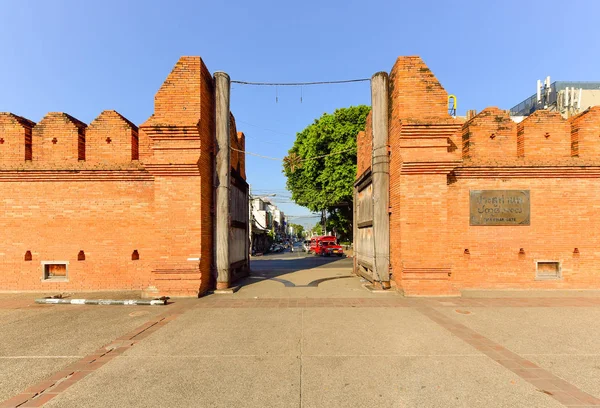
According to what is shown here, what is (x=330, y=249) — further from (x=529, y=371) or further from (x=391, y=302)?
(x=529, y=371)

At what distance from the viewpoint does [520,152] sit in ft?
29.5

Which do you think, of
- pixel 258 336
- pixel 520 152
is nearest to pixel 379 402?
pixel 258 336

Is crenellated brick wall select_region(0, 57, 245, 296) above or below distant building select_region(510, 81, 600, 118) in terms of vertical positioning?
below

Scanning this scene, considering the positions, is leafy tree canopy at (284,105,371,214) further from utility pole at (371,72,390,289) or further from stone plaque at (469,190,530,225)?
stone plaque at (469,190,530,225)

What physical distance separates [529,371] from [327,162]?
22731 mm

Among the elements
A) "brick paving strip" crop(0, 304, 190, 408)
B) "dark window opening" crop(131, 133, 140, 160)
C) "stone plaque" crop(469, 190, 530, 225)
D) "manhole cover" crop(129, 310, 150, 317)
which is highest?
"dark window opening" crop(131, 133, 140, 160)

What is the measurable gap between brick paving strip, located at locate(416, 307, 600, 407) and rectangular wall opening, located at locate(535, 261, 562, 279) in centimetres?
526

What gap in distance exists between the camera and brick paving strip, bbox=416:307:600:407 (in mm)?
3303

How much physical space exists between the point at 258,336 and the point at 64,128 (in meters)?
9.09

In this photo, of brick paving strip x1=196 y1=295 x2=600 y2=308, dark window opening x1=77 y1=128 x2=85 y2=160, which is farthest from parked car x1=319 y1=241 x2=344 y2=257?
dark window opening x1=77 y1=128 x2=85 y2=160

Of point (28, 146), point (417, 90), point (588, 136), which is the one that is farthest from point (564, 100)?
point (28, 146)

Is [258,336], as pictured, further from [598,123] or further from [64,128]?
[598,123]

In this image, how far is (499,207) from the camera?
29.1 ft

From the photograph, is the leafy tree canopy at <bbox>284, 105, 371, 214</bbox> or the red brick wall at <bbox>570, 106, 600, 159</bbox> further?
the leafy tree canopy at <bbox>284, 105, 371, 214</bbox>
